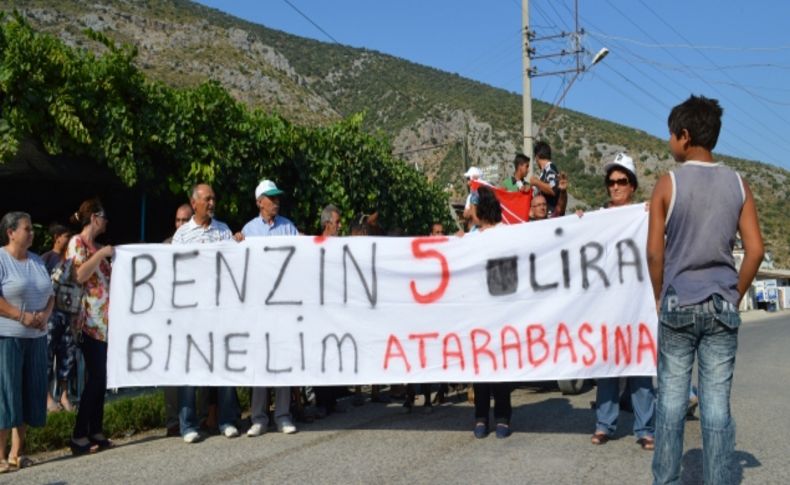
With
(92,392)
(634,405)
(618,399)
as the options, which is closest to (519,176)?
(618,399)

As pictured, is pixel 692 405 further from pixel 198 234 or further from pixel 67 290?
pixel 67 290

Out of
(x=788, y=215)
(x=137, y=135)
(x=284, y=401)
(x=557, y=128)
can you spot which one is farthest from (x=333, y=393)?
(x=788, y=215)

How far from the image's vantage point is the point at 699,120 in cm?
421

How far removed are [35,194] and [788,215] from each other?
286 ft

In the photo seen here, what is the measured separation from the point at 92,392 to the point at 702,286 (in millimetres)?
4680

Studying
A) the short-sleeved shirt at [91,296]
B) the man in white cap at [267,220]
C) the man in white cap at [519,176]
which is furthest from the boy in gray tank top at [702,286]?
the man in white cap at [519,176]

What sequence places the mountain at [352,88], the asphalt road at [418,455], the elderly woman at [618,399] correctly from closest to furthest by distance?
the asphalt road at [418,455]
the elderly woman at [618,399]
the mountain at [352,88]

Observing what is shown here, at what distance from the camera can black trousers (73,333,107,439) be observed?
6.49 metres

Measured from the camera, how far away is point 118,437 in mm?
7141

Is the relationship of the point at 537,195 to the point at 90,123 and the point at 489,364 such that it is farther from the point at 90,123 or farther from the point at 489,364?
the point at 90,123

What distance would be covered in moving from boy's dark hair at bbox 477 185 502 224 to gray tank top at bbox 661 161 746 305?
9.43 ft

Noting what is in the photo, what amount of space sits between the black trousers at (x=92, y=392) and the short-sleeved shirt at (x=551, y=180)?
4309 millimetres

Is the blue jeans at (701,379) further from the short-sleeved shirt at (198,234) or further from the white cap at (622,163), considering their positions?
the short-sleeved shirt at (198,234)

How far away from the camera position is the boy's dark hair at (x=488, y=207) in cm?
694
